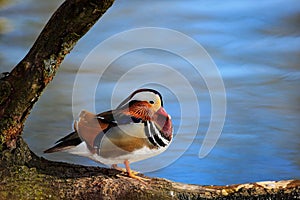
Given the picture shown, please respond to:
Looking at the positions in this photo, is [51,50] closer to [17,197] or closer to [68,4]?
[68,4]

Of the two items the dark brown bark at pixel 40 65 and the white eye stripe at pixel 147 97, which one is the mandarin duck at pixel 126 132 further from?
the dark brown bark at pixel 40 65

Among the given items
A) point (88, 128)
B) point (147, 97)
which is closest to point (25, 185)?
point (88, 128)

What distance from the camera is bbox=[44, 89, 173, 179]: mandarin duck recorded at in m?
1.29

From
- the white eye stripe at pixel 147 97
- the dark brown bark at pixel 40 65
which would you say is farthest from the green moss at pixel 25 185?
the white eye stripe at pixel 147 97

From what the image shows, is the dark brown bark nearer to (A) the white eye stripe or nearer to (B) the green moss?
(B) the green moss

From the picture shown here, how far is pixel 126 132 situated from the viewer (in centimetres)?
129

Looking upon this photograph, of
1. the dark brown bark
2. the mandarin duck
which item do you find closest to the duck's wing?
the mandarin duck

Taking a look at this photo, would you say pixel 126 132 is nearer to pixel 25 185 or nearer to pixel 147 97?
pixel 147 97

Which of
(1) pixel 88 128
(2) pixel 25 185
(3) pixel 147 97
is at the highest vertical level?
(3) pixel 147 97

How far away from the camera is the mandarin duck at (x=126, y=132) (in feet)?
4.23

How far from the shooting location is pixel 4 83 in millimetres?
1331

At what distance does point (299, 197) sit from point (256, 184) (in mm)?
97

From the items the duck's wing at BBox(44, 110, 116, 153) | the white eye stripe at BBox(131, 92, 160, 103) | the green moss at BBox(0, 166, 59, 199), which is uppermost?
the white eye stripe at BBox(131, 92, 160, 103)

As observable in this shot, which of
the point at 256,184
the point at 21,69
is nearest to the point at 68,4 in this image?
the point at 21,69
